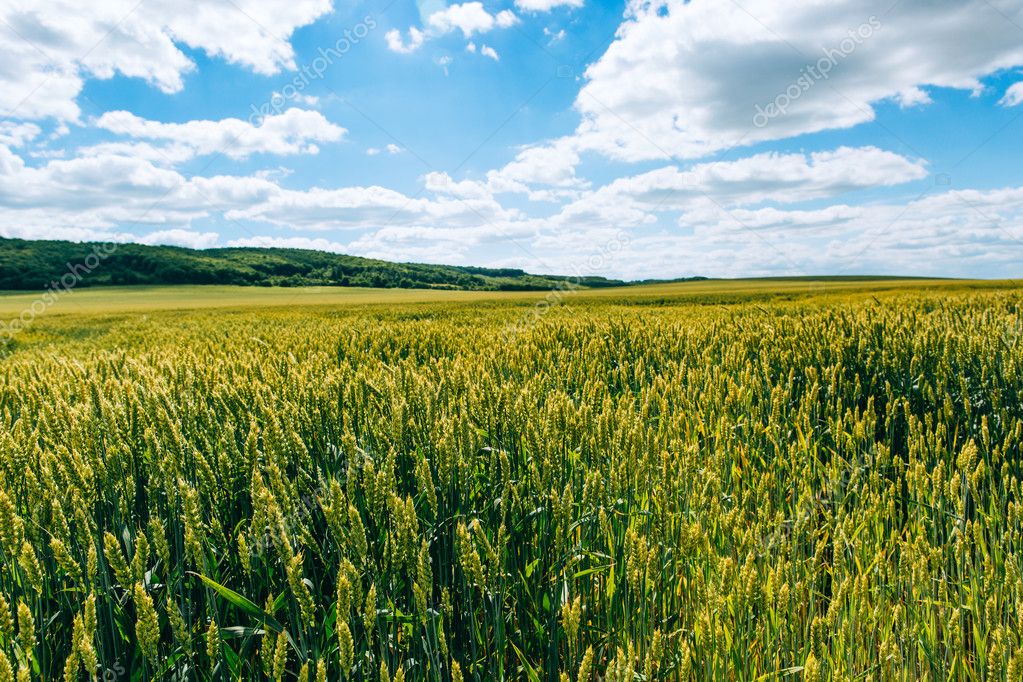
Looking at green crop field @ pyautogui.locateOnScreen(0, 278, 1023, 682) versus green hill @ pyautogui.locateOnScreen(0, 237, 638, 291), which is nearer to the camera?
green crop field @ pyautogui.locateOnScreen(0, 278, 1023, 682)

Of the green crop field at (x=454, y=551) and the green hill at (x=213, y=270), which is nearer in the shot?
the green crop field at (x=454, y=551)

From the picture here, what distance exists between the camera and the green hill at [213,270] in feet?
232

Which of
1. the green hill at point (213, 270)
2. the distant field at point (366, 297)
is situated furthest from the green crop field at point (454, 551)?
the green hill at point (213, 270)

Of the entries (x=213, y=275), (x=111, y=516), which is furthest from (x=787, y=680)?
(x=213, y=275)

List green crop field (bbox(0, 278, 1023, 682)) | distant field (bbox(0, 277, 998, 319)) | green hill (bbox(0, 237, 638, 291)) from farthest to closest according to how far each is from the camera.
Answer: green hill (bbox(0, 237, 638, 291)) → distant field (bbox(0, 277, 998, 319)) → green crop field (bbox(0, 278, 1023, 682))

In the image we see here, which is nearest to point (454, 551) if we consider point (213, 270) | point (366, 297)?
point (366, 297)

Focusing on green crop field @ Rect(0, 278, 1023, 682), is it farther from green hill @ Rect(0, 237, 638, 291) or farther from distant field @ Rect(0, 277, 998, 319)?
green hill @ Rect(0, 237, 638, 291)

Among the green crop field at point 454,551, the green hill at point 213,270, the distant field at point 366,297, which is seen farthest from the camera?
the green hill at point 213,270

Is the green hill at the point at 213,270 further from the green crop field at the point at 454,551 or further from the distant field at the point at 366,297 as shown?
the green crop field at the point at 454,551

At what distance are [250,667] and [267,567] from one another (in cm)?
24

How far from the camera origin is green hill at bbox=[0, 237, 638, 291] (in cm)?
7081

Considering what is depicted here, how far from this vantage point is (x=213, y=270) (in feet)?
268

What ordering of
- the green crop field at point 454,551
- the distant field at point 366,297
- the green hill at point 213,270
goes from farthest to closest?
the green hill at point 213,270 → the distant field at point 366,297 → the green crop field at point 454,551

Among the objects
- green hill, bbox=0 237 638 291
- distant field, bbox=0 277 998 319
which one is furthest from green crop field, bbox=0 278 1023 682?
green hill, bbox=0 237 638 291
